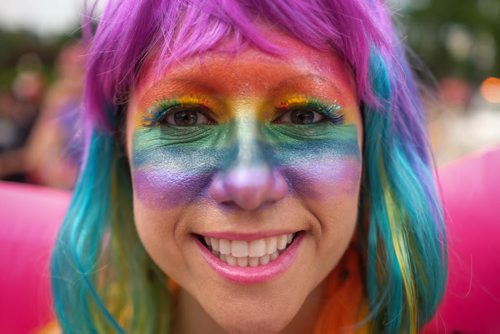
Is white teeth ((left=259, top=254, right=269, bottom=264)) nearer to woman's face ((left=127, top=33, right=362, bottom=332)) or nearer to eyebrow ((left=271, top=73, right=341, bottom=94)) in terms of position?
woman's face ((left=127, top=33, right=362, bottom=332))

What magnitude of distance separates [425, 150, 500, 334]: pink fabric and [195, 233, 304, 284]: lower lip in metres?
0.49

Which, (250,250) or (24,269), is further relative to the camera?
(24,269)

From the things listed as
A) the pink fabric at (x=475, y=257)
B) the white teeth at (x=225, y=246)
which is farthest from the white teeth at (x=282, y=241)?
the pink fabric at (x=475, y=257)

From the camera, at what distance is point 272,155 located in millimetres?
1139

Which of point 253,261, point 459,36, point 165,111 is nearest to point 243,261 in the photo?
point 253,261

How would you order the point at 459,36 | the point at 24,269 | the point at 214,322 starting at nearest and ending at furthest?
the point at 214,322 < the point at 24,269 < the point at 459,36

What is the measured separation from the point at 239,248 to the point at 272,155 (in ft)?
0.65

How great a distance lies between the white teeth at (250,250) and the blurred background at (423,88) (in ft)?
2.05

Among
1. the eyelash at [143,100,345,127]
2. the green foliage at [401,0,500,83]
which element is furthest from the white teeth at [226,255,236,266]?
the green foliage at [401,0,500,83]

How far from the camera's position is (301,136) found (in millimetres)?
1184

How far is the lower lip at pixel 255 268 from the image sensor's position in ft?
3.79

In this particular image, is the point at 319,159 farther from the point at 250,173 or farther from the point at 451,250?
the point at 451,250

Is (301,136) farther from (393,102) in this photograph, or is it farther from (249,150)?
(393,102)

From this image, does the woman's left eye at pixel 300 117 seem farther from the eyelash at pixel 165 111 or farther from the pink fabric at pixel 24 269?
the pink fabric at pixel 24 269
